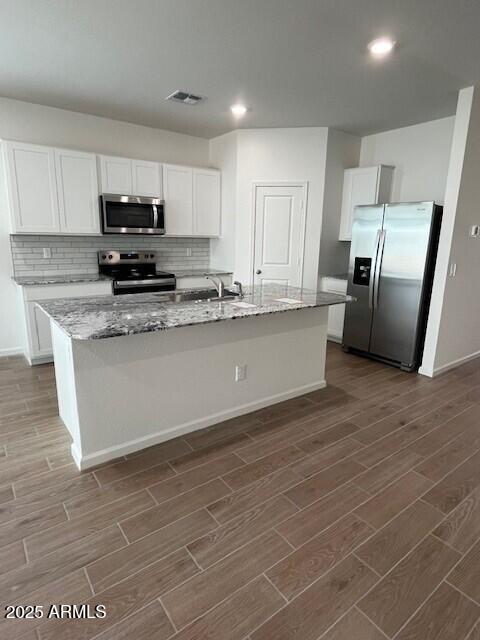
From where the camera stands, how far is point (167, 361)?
2.47 m

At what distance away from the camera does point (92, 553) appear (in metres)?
1.68

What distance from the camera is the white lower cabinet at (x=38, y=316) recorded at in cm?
381

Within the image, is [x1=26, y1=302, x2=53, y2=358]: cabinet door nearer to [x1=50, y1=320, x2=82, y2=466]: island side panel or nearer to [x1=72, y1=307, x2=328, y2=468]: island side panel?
[x1=50, y1=320, x2=82, y2=466]: island side panel

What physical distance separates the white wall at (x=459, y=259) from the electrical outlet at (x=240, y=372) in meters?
2.16

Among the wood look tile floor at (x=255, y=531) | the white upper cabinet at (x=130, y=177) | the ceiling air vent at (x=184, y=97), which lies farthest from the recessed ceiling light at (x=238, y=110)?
the wood look tile floor at (x=255, y=531)

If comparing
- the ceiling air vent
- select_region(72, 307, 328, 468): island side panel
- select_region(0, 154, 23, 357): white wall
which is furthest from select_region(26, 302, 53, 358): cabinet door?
the ceiling air vent

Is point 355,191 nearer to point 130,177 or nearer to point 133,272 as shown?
point 130,177

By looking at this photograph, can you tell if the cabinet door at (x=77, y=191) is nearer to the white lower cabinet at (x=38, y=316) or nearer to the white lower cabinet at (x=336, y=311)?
the white lower cabinet at (x=38, y=316)

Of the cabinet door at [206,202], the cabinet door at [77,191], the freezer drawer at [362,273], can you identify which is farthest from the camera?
the cabinet door at [206,202]

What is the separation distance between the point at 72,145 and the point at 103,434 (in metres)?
3.47

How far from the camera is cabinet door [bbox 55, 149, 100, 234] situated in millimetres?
3934

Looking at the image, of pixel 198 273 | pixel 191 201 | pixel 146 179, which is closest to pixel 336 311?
pixel 198 273

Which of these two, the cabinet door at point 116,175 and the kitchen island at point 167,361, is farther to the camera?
the cabinet door at point 116,175

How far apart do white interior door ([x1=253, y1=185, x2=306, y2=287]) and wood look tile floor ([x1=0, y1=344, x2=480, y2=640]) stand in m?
2.45
